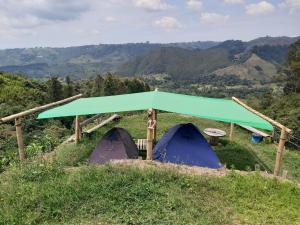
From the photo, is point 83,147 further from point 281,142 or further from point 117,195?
point 281,142

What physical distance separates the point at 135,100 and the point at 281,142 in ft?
14.5

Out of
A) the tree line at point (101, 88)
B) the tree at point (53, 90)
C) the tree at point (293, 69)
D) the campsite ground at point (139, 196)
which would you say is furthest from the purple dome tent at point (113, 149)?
the tree at point (53, 90)

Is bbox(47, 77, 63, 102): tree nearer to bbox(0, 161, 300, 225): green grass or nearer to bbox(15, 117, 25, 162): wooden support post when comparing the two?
bbox(15, 117, 25, 162): wooden support post

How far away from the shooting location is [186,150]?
393 inches

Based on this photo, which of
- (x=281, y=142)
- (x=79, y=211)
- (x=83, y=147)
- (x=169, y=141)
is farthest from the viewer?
(x=83, y=147)

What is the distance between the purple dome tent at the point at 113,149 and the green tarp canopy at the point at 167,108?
3.17 ft

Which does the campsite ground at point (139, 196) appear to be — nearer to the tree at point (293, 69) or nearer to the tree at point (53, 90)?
the tree at point (293, 69)

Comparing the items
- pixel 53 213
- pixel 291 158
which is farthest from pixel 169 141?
pixel 291 158

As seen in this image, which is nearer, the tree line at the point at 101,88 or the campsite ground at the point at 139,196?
the campsite ground at the point at 139,196

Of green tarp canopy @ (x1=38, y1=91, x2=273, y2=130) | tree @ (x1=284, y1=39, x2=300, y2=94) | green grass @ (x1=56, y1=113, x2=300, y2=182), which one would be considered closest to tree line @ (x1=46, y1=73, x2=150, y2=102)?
tree @ (x1=284, y1=39, x2=300, y2=94)

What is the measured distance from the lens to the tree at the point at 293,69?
135 ft

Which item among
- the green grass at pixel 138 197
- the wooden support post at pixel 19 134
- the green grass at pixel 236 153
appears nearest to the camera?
the green grass at pixel 138 197

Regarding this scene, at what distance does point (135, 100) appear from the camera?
34.0ft

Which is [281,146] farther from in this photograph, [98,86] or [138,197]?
[98,86]
